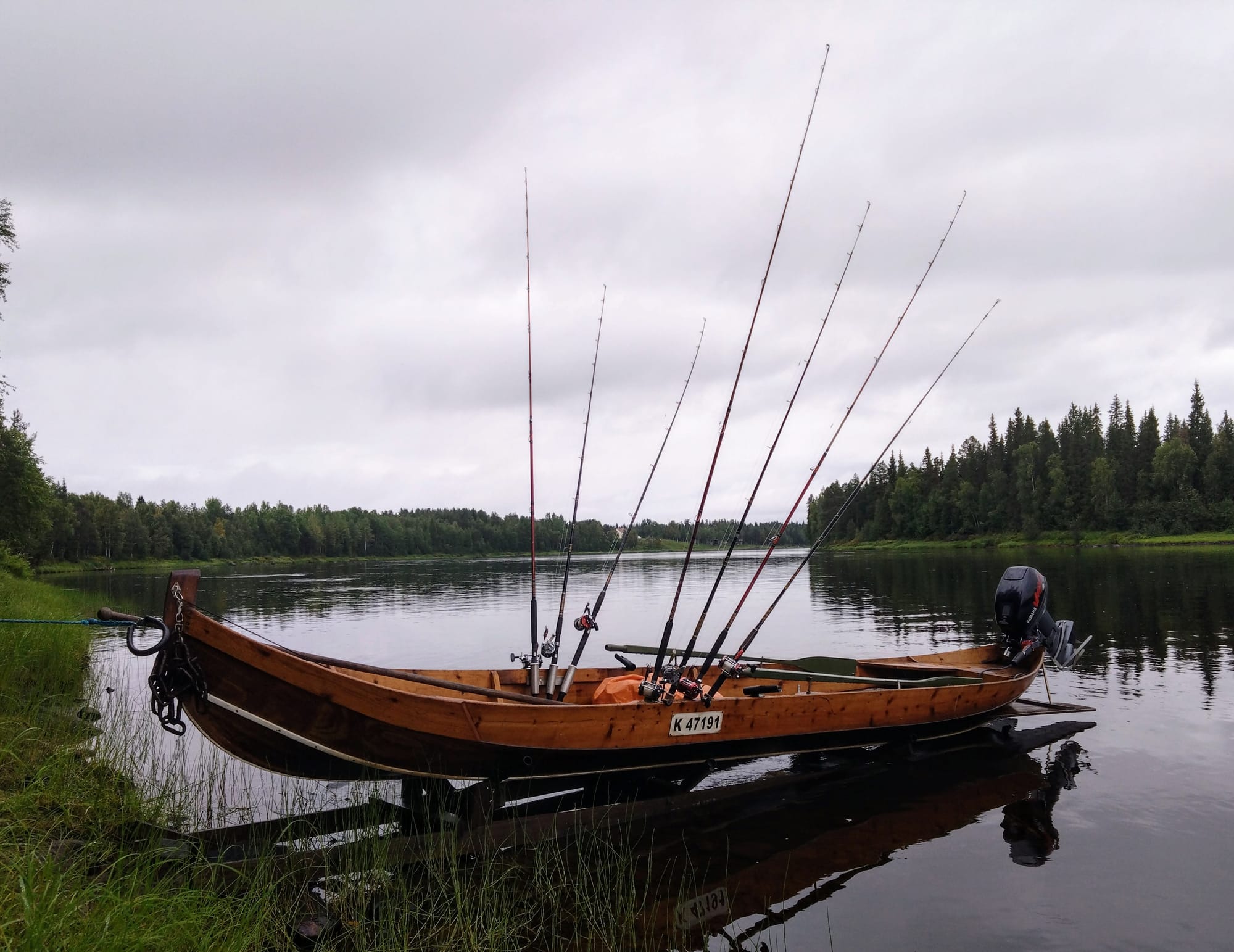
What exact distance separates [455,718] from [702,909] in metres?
2.72

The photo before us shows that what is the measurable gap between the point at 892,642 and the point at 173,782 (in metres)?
17.9

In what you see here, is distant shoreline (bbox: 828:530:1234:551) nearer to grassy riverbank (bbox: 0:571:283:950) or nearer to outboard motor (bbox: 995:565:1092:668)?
outboard motor (bbox: 995:565:1092:668)

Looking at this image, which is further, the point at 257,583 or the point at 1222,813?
the point at 257,583

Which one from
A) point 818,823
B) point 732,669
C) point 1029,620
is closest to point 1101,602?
point 1029,620

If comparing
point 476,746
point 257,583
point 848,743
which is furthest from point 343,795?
point 257,583

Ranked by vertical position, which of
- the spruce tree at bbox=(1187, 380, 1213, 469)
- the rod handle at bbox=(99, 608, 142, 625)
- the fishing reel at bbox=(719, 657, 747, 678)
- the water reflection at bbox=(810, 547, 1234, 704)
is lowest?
the water reflection at bbox=(810, 547, 1234, 704)

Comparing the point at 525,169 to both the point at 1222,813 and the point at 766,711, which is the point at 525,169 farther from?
the point at 1222,813

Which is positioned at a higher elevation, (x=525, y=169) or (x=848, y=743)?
(x=525, y=169)

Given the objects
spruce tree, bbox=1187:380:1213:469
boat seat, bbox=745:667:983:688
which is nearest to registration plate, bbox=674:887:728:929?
boat seat, bbox=745:667:983:688

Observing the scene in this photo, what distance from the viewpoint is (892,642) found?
830 inches

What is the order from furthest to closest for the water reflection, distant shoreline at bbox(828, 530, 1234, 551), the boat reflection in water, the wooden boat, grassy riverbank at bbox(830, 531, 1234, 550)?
grassy riverbank at bbox(830, 531, 1234, 550) < distant shoreline at bbox(828, 530, 1234, 551) < the water reflection < the boat reflection in water < the wooden boat

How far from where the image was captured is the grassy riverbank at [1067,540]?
73562mm

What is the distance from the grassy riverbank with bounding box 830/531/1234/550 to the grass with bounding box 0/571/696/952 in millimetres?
80586

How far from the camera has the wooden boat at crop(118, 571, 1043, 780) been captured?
6.61 metres
